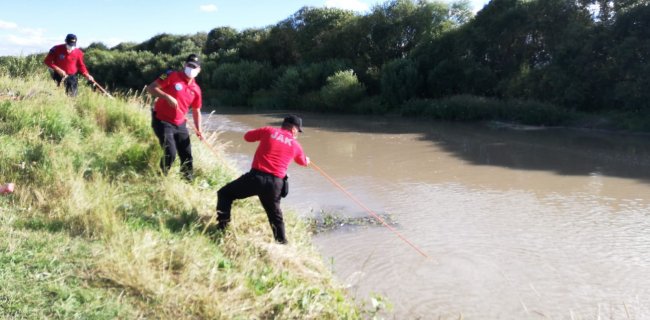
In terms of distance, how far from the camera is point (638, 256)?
7590 mm

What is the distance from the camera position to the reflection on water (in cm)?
623

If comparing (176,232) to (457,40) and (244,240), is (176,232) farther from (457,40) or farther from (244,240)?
(457,40)

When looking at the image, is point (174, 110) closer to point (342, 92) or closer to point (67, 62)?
point (67, 62)

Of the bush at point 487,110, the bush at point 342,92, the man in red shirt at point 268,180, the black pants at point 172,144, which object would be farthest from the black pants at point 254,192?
the bush at point 342,92

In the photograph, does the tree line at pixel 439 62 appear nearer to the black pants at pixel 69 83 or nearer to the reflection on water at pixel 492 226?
the reflection on water at pixel 492 226

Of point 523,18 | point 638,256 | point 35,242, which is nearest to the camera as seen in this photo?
point 35,242

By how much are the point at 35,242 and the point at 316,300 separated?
234 cm

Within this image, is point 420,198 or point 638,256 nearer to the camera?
point 638,256

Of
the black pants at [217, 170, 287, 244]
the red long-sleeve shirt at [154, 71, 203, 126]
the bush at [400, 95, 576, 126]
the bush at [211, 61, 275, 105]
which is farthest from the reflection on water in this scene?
the bush at [211, 61, 275, 105]

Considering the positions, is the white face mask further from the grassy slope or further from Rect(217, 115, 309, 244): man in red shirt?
Rect(217, 115, 309, 244): man in red shirt

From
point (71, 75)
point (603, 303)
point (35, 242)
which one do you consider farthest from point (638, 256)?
point (71, 75)

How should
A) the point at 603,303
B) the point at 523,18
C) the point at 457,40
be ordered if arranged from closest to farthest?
the point at 603,303 < the point at 523,18 < the point at 457,40

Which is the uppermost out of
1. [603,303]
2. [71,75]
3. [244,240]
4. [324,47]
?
[324,47]

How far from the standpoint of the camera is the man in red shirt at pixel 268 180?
5.71 meters
